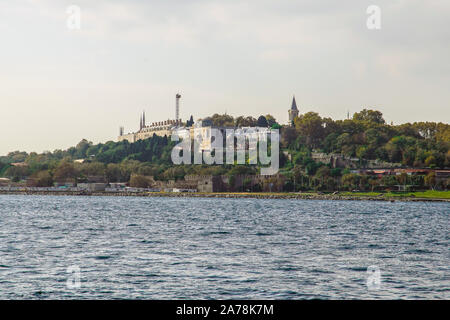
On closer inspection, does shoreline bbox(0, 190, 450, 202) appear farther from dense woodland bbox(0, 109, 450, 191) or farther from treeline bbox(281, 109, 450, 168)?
treeline bbox(281, 109, 450, 168)

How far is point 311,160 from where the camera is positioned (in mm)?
153250

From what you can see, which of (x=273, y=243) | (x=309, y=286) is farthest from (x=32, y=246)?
(x=309, y=286)

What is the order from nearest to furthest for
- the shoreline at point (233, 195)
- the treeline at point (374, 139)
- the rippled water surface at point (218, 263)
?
the rippled water surface at point (218, 263)
the shoreline at point (233, 195)
the treeline at point (374, 139)

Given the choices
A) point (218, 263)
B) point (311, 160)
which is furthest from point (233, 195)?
point (218, 263)

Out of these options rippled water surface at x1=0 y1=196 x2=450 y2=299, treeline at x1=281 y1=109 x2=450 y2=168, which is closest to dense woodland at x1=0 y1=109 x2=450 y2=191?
treeline at x1=281 y1=109 x2=450 y2=168

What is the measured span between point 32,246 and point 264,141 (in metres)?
140

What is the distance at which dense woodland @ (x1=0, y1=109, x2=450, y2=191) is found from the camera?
458ft

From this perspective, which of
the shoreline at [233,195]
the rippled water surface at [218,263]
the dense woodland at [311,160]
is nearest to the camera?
the rippled water surface at [218,263]

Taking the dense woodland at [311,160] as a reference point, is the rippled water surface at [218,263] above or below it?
below

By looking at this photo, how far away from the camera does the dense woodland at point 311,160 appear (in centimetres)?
13950

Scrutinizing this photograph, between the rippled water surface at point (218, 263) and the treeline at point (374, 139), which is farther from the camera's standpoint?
the treeline at point (374, 139)

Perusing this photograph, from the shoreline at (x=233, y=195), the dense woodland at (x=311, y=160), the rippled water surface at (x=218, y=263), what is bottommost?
the shoreline at (x=233, y=195)

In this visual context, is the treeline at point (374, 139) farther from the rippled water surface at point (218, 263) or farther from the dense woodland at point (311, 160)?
the rippled water surface at point (218, 263)


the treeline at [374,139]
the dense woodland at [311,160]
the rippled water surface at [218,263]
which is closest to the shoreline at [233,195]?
the dense woodland at [311,160]
